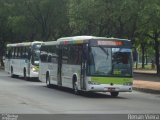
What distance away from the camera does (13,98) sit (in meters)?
23.4

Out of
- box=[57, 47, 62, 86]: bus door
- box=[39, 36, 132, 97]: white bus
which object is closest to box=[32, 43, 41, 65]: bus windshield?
box=[57, 47, 62, 86]: bus door

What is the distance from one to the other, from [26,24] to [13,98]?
38.1 meters

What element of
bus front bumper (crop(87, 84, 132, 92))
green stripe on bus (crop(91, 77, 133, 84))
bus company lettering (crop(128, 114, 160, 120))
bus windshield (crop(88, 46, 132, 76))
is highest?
bus windshield (crop(88, 46, 132, 76))

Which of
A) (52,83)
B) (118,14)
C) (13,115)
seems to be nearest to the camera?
(13,115)

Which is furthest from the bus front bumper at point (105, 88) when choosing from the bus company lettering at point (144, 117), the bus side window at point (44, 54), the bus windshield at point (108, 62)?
the bus side window at point (44, 54)

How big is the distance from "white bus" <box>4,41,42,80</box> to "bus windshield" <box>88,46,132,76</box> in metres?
15.0

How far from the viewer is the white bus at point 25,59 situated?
39375 mm

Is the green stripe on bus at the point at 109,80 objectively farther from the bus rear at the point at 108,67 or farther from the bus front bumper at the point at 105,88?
the bus front bumper at the point at 105,88

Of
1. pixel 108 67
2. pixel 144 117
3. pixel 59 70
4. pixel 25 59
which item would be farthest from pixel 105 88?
pixel 25 59

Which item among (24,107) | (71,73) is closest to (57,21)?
(71,73)

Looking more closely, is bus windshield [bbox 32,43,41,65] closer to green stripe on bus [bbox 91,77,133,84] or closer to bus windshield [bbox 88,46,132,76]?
bus windshield [bbox 88,46,132,76]

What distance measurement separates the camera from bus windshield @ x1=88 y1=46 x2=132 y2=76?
80.6 ft

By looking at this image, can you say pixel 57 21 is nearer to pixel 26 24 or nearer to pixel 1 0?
pixel 26 24

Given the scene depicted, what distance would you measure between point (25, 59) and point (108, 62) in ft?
54.8
